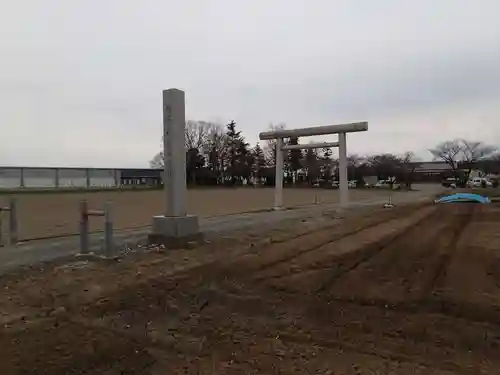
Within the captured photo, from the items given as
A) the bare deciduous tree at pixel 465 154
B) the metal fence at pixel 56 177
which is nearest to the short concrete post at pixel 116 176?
the metal fence at pixel 56 177

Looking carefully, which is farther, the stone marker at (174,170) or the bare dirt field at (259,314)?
the stone marker at (174,170)

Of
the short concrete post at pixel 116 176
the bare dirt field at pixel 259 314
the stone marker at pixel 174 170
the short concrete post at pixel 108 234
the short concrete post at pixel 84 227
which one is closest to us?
the bare dirt field at pixel 259 314

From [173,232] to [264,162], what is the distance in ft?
210

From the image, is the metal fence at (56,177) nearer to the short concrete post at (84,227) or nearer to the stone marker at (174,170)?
the stone marker at (174,170)

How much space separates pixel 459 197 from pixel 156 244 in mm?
20578

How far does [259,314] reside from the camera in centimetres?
445

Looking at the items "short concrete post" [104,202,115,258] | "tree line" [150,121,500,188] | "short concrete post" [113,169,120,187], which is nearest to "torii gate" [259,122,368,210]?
"short concrete post" [104,202,115,258]

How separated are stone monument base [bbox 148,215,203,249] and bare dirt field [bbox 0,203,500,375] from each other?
0.89 m

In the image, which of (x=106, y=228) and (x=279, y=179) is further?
(x=279, y=179)

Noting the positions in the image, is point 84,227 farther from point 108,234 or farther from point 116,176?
point 116,176

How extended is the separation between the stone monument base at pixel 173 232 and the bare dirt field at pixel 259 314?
A: 0.89 meters

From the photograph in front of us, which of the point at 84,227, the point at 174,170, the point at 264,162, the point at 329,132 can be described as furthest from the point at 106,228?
the point at 264,162

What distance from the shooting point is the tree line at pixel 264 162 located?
2660 inches

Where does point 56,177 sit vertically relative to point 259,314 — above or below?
above
